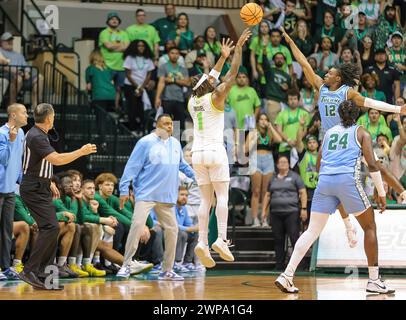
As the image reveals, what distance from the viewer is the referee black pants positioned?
11.8 meters

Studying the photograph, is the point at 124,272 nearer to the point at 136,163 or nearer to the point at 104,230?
the point at 104,230

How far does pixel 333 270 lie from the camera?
16.0 m

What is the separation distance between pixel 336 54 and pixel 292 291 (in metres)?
11.2

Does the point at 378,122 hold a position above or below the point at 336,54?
below

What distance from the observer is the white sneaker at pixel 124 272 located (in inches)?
560

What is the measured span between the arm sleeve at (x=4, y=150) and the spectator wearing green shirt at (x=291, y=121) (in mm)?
7005

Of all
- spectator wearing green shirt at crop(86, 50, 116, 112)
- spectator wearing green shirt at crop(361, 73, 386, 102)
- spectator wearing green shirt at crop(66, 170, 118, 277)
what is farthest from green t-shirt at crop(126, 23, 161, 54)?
spectator wearing green shirt at crop(66, 170, 118, 277)

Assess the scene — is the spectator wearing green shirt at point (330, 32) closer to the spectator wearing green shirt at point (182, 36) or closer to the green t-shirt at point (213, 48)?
the green t-shirt at point (213, 48)

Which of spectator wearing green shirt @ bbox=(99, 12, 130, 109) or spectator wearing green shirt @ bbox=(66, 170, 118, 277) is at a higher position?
spectator wearing green shirt @ bbox=(99, 12, 130, 109)

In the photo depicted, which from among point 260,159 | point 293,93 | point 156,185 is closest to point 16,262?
point 156,185

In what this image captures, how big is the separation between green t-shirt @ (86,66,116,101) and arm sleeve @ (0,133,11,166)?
6.64 meters

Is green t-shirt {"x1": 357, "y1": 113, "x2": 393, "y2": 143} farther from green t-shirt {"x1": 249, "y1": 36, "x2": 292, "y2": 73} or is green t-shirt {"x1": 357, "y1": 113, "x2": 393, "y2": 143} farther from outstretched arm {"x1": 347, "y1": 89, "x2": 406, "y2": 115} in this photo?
outstretched arm {"x1": 347, "y1": 89, "x2": 406, "y2": 115}
